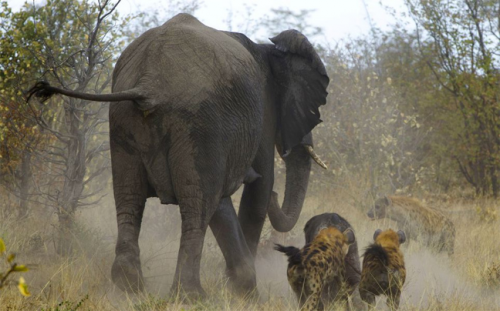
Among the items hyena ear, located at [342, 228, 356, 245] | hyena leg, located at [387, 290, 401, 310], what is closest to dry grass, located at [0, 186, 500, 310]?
hyena leg, located at [387, 290, 401, 310]

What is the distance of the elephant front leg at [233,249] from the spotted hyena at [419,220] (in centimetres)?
320

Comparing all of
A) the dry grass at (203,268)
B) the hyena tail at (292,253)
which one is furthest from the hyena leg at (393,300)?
the hyena tail at (292,253)

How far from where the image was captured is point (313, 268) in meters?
5.31

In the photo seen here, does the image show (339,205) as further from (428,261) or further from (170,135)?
(170,135)

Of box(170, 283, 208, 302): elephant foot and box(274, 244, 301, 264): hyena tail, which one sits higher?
box(274, 244, 301, 264): hyena tail

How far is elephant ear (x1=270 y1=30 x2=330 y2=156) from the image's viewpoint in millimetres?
7172

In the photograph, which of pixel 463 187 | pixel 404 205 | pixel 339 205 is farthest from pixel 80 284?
pixel 463 187

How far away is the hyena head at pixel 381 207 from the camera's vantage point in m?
10.1

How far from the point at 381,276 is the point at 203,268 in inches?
90.8

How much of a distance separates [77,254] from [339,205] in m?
5.50

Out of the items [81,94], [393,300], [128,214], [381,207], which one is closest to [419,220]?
[381,207]

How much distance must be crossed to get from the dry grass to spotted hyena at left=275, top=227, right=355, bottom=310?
35cm

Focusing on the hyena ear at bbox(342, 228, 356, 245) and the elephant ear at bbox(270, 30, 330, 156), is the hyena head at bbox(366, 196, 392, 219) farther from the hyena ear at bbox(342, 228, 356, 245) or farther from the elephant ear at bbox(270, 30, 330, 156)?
the hyena ear at bbox(342, 228, 356, 245)

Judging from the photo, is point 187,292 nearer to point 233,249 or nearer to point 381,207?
point 233,249
